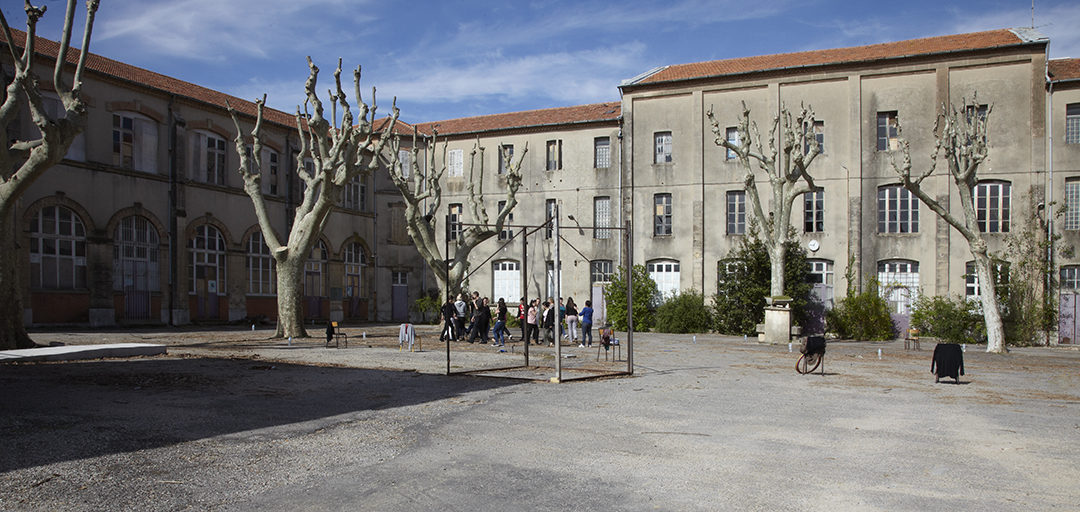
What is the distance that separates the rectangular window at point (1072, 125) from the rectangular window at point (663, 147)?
48.0 ft

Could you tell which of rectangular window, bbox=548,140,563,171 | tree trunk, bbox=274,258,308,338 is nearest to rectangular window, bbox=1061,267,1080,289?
rectangular window, bbox=548,140,563,171

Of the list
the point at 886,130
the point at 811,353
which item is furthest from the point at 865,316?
the point at 811,353

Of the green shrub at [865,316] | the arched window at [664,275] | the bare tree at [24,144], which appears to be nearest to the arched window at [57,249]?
the bare tree at [24,144]

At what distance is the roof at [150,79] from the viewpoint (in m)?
25.5

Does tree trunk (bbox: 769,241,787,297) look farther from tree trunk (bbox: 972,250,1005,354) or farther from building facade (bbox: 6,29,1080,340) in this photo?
building facade (bbox: 6,29,1080,340)

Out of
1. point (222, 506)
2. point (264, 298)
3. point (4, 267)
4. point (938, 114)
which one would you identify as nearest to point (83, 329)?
point (264, 298)

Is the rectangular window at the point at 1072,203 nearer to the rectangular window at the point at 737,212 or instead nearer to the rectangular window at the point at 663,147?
the rectangular window at the point at 737,212

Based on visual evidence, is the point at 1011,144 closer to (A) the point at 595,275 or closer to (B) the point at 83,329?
(A) the point at 595,275

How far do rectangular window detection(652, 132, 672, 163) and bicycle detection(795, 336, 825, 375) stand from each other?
19.0m

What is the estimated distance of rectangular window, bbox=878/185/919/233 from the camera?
28.8 m

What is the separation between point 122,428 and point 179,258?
23.0 metres

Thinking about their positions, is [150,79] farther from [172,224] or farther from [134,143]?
[172,224]

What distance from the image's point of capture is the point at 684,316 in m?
29.8

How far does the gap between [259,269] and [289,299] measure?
11567mm
